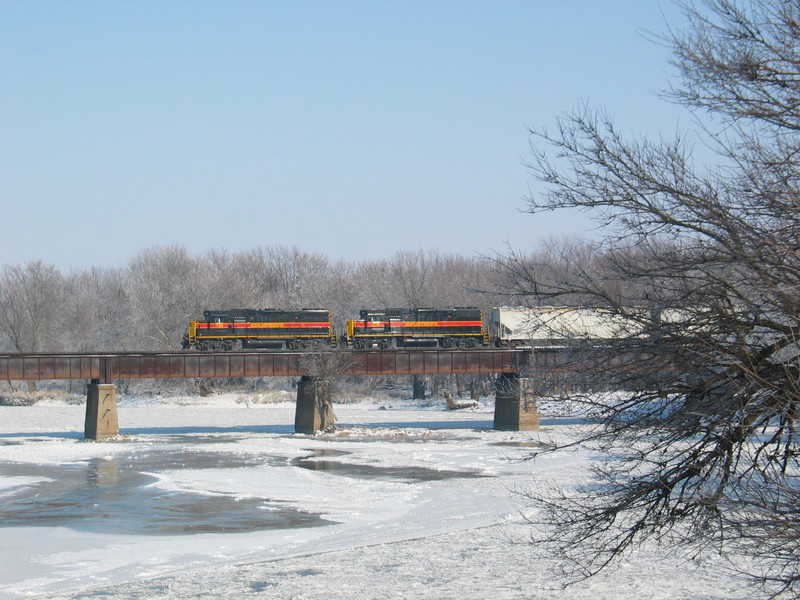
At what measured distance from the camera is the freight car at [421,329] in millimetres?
62562

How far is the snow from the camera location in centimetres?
1569

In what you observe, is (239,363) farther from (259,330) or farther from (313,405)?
(259,330)

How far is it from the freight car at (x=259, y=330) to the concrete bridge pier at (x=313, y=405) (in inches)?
315

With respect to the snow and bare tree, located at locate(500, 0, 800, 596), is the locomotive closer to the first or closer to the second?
the snow

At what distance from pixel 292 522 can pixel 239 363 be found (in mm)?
32595

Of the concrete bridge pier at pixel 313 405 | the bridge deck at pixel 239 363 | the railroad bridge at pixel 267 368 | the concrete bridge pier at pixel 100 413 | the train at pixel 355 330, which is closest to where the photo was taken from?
the concrete bridge pier at pixel 100 413

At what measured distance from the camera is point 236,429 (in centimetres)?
5706

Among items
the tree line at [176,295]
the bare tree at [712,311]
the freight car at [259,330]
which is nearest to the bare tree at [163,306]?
the tree line at [176,295]

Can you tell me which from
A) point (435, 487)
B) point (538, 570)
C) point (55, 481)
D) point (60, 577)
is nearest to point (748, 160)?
point (538, 570)

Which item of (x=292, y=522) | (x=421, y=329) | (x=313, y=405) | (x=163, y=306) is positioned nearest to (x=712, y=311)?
(x=292, y=522)

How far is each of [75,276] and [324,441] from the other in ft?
265

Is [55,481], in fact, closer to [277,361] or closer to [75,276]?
[277,361]

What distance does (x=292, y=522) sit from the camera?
23.5 meters

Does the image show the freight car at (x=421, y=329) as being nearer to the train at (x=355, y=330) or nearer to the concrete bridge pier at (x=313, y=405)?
the train at (x=355, y=330)
